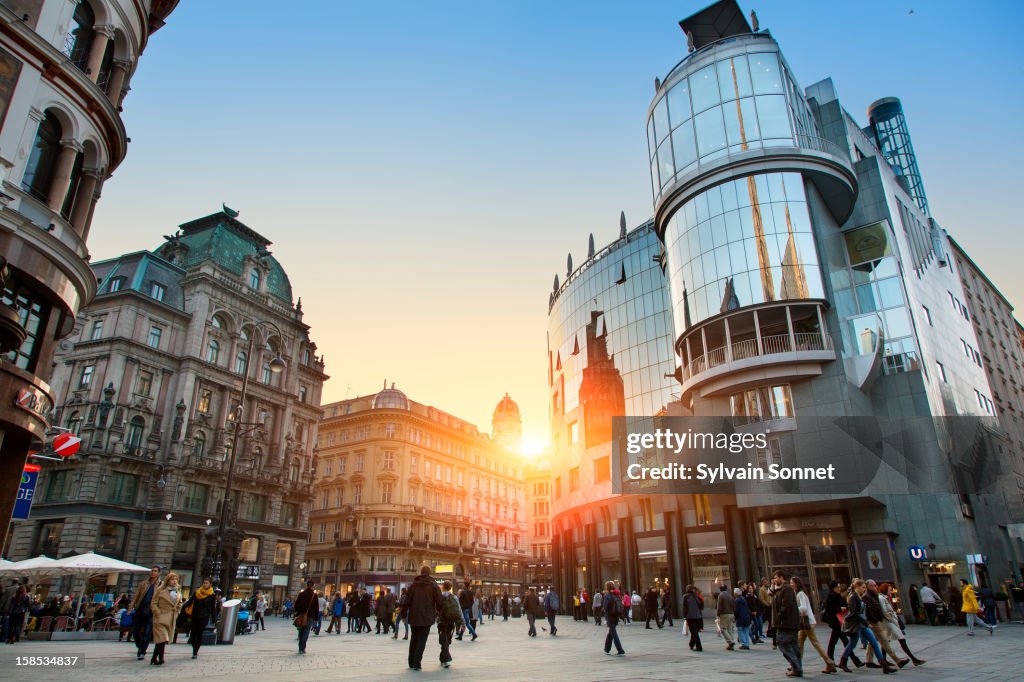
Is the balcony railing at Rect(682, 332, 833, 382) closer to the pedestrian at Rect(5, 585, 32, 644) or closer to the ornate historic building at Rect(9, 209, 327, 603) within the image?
the ornate historic building at Rect(9, 209, 327, 603)

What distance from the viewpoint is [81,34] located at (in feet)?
50.7

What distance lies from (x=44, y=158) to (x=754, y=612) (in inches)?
882

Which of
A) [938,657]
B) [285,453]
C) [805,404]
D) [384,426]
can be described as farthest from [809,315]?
[384,426]

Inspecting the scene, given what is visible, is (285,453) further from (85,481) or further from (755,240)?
(755,240)

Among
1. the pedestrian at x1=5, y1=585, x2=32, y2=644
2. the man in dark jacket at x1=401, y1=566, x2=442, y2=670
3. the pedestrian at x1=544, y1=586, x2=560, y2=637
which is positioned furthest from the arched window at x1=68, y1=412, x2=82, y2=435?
the man in dark jacket at x1=401, y1=566, x2=442, y2=670

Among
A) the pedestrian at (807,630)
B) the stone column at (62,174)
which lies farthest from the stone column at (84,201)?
the pedestrian at (807,630)

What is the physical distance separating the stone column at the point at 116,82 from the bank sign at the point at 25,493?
30.8 feet

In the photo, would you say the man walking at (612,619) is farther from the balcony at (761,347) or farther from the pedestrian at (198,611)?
the balcony at (761,347)

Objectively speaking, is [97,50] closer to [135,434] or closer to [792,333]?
[792,333]

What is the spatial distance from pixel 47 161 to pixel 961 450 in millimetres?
40479

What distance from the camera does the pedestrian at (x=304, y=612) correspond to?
14900 millimetres

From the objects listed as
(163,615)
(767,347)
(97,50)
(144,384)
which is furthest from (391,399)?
(163,615)

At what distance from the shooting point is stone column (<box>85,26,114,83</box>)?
15.3 meters

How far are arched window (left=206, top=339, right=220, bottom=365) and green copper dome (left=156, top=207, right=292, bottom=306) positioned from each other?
19.3 feet
